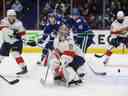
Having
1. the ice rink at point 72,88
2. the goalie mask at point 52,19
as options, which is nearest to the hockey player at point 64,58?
the ice rink at point 72,88

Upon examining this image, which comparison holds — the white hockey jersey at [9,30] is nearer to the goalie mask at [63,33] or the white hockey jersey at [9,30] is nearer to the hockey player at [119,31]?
the goalie mask at [63,33]

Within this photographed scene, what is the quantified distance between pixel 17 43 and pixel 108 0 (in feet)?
18.3

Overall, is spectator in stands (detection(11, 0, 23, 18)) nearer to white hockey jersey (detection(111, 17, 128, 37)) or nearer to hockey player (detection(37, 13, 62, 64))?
hockey player (detection(37, 13, 62, 64))

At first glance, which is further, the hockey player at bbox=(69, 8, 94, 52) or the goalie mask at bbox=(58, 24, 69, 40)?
the hockey player at bbox=(69, 8, 94, 52)

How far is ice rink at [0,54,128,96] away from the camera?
7.91 m

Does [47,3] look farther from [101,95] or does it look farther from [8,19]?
[101,95]

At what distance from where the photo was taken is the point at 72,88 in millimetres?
8273

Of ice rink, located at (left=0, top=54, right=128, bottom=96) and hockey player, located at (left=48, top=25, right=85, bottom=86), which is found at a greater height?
hockey player, located at (left=48, top=25, right=85, bottom=86)

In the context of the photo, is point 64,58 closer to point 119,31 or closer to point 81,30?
point 81,30

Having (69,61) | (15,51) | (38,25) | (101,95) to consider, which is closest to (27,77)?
(15,51)

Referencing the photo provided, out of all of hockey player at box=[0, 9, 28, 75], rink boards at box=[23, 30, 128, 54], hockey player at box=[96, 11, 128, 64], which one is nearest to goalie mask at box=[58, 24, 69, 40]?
hockey player at box=[0, 9, 28, 75]

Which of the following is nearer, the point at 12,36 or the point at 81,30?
the point at 12,36

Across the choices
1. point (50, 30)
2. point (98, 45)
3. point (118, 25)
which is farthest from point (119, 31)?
point (98, 45)

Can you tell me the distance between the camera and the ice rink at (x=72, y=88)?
26.0 ft
